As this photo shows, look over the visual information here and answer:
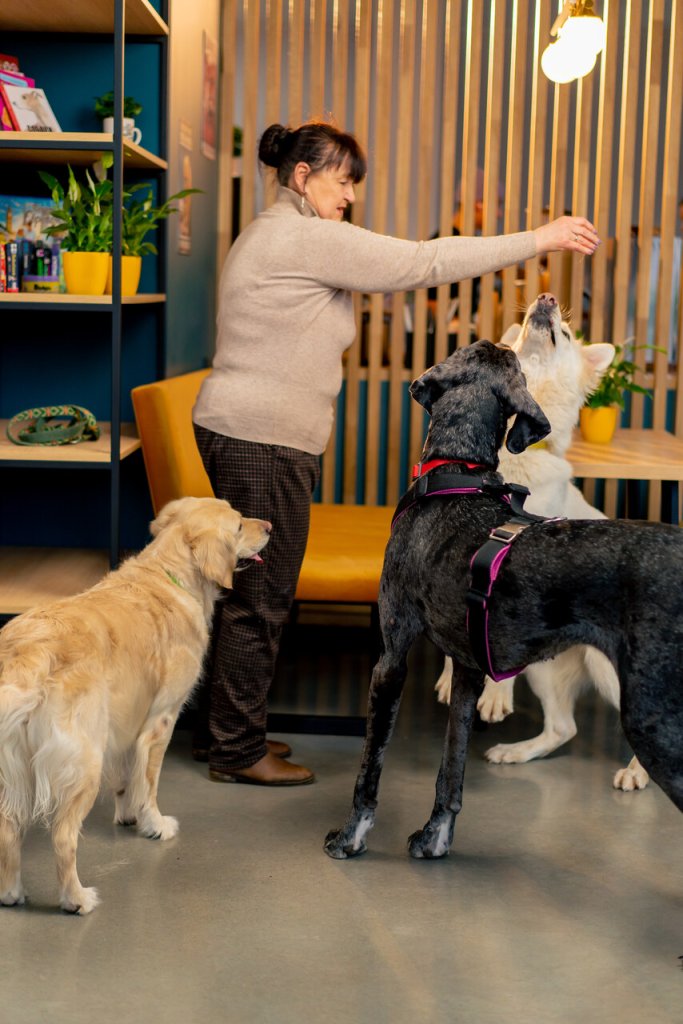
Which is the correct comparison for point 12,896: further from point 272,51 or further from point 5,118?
point 272,51

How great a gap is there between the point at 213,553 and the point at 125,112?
6.18 ft

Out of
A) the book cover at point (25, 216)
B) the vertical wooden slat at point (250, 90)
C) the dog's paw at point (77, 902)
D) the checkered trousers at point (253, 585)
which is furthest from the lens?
the vertical wooden slat at point (250, 90)

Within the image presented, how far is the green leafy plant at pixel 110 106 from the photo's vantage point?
3.89 meters

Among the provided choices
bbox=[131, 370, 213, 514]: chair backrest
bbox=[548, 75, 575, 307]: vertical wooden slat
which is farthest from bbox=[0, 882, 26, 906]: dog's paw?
bbox=[548, 75, 575, 307]: vertical wooden slat

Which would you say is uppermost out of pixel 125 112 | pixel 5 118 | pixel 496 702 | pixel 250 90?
pixel 250 90

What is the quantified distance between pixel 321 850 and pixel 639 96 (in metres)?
4.01

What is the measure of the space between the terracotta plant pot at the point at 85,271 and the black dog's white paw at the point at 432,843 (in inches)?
70.8

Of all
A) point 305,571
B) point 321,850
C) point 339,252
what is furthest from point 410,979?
point 339,252

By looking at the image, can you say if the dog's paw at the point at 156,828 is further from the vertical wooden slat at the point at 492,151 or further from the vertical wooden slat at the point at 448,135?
the vertical wooden slat at the point at 492,151

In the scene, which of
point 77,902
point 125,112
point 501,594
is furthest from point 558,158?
point 77,902

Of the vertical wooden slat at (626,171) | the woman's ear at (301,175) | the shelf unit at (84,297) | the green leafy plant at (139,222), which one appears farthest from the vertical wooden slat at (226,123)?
the woman's ear at (301,175)

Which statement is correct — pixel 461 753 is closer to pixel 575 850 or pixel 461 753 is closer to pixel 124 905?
pixel 575 850

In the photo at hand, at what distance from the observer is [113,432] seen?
3406mm

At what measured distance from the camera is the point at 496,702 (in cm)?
373
